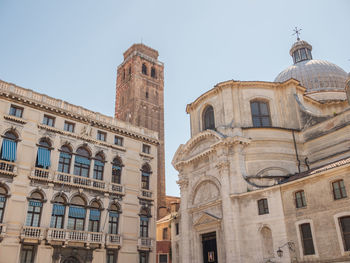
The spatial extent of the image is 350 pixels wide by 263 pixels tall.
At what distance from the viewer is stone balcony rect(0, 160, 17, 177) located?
918 inches

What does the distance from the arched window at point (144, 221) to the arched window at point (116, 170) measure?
3.45 metres

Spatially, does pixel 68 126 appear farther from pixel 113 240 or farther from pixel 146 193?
pixel 113 240

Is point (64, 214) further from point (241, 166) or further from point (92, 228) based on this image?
point (241, 166)

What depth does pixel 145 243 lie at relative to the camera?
2920cm

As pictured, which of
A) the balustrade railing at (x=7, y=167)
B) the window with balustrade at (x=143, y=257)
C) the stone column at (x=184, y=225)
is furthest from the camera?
the window with balustrade at (x=143, y=257)

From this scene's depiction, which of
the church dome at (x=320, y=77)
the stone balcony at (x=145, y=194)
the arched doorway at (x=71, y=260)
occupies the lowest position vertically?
the arched doorway at (x=71, y=260)

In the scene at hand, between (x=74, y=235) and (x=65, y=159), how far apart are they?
593 centimetres

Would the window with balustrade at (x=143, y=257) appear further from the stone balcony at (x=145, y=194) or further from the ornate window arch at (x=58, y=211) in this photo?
the ornate window arch at (x=58, y=211)

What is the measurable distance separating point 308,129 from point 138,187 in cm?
1533

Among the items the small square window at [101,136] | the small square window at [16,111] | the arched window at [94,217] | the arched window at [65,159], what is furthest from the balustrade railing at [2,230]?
the small square window at [101,136]

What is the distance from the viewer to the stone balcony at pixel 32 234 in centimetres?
2273

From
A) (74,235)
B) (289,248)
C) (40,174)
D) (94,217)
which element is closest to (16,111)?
(40,174)

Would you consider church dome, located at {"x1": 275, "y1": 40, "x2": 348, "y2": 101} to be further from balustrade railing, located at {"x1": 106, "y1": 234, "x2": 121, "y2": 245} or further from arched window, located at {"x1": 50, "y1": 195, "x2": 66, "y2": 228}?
arched window, located at {"x1": 50, "y1": 195, "x2": 66, "y2": 228}

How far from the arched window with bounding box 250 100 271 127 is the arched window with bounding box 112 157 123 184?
1227cm
